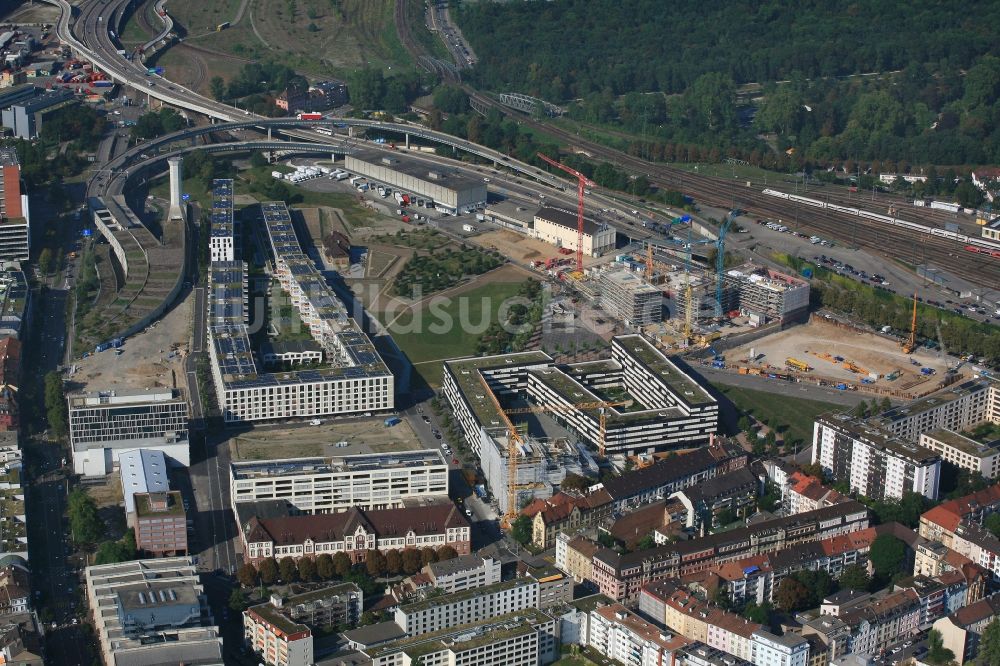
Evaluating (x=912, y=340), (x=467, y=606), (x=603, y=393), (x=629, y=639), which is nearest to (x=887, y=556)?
(x=629, y=639)

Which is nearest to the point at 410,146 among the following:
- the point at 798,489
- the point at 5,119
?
the point at 5,119

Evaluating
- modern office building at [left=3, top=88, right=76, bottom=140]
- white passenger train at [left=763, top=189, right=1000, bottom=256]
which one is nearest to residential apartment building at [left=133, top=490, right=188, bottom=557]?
white passenger train at [left=763, top=189, right=1000, bottom=256]

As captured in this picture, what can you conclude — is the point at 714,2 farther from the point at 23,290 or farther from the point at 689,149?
the point at 23,290

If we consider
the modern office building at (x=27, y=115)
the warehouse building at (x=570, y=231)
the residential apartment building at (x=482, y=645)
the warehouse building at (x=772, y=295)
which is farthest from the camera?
the modern office building at (x=27, y=115)

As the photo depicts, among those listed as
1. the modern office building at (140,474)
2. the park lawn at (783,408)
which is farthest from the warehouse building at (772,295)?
the modern office building at (140,474)

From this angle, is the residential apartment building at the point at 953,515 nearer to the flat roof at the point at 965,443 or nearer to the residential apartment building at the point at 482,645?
the flat roof at the point at 965,443

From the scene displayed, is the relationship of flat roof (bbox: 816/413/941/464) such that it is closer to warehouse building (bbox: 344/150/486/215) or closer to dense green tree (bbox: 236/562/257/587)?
dense green tree (bbox: 236/562/257/587)

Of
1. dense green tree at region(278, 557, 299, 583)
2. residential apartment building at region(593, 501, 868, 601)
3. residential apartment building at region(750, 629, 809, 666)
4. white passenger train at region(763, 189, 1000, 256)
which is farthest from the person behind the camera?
white passenger train at region(763, 189, 1000, 256)
